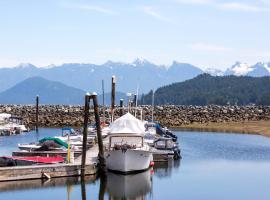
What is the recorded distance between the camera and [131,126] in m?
54.3

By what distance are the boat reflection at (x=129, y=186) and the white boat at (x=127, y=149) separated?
620 mm

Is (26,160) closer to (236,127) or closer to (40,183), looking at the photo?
(40,183)

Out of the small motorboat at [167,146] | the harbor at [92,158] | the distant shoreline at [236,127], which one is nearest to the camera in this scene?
the harbor at [92,158]

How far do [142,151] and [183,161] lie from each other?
13.8 metres

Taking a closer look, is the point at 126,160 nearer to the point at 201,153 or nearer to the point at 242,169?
the point at 242,169

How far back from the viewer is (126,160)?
167 ft

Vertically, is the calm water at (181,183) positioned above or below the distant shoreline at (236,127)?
below

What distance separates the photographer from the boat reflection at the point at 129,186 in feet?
151

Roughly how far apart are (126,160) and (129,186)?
3.07 m

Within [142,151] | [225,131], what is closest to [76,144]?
[142,151]

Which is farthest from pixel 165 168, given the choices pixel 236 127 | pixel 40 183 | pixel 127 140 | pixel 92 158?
pixel 236 127

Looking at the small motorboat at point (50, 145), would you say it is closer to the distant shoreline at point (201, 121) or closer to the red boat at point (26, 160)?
the red boat at point (26, 160)


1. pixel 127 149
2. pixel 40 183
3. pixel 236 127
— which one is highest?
pixel 236 127

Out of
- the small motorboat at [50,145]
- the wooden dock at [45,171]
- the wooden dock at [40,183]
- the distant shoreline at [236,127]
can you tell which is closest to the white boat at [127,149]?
the wooden dock at [45,171]
